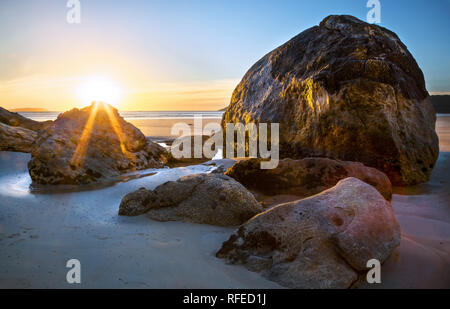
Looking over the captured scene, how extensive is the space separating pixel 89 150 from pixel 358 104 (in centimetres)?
496

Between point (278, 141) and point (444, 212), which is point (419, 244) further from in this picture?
point (278, 141)

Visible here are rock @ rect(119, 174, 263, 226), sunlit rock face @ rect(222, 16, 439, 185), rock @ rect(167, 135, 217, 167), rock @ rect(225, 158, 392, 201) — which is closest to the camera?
rock @ rect(119, 174, 263, 226)

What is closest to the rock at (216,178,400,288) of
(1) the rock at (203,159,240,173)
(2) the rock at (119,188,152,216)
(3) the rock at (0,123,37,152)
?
(2) the rock at (119,188,152,216)

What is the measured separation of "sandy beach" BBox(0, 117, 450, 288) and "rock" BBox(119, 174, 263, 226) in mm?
133

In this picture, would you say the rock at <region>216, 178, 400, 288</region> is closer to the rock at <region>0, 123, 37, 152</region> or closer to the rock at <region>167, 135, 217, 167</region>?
the rock at <region>167, 135, 217, 167</region>

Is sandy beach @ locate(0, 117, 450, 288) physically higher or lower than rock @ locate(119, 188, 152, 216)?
lower

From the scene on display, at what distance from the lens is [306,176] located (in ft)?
14.0

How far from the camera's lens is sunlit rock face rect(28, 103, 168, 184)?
4914 mm

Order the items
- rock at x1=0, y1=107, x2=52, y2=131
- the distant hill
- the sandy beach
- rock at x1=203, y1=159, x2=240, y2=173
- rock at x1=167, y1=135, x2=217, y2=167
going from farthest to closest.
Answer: the distant hill
rock at x1=0, y1=107, x2=52, y2=131
rock at x1=167, y1=135, x2=217, y2=167
rock at x1=203, y1=159, x2=240, y2=173
the sandy beach

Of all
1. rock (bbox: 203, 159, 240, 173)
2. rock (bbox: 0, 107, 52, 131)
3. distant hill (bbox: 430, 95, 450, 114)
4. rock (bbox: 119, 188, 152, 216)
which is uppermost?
distant hill (bbox: 430, 95, 450, 114)

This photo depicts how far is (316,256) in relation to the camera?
2.12 m

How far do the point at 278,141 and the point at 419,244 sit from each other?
381 centimetres

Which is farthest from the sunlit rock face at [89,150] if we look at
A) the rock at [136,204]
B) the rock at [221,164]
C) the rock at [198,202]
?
the rock at [198,202]

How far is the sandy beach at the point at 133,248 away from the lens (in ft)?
6.63
